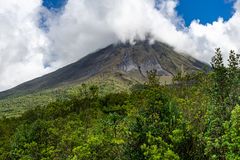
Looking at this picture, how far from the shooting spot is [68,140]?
58375mm

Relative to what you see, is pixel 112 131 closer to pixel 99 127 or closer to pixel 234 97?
pixel 99 127

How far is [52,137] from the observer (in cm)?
6700

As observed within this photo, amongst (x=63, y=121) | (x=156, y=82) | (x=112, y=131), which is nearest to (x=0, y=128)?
(x=63, y=121)

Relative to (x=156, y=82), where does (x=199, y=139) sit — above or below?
below

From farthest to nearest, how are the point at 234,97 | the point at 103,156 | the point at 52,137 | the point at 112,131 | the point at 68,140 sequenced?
the point at 52,137
the point at 68,140
the point at 112,131
the point at 103,156
the point at 234,97

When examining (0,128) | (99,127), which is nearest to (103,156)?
(99,127)

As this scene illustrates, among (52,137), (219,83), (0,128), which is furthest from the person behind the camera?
(0,128)

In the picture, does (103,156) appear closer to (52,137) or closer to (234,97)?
(234,97)

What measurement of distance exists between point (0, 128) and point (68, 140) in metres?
46.4

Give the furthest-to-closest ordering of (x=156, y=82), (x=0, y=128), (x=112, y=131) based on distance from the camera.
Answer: (x=0, y=128), (x=112, y=131), (x=156, y=82)

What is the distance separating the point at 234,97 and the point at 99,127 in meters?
33.8

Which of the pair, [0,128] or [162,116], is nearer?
[162,116]

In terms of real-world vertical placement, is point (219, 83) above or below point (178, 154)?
above

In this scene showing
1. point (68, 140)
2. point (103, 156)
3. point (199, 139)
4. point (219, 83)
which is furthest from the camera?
point (68, 140)
